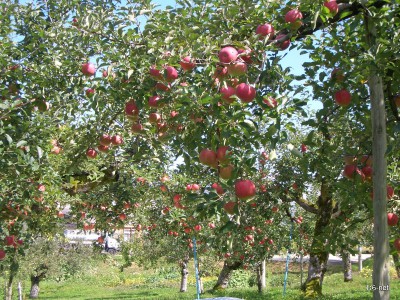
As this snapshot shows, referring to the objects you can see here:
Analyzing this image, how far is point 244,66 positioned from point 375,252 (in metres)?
1.27

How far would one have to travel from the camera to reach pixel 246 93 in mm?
2287

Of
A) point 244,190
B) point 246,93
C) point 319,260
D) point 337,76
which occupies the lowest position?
point 319,260

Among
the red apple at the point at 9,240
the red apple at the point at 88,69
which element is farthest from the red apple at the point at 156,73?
the red apple at the point at 9,240

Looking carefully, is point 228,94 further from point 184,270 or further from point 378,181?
point 184,270

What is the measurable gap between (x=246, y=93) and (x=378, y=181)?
96cm

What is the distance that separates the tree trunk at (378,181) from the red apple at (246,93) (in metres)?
0.76

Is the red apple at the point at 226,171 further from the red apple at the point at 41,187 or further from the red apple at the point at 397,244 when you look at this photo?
the red apple at the point at 41,187

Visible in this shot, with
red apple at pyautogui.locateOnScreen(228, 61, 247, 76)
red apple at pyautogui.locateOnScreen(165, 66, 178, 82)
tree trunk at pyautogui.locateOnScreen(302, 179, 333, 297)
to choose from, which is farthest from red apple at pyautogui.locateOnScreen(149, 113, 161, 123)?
tree trunk at pyautogui.locateOnScreen(302, 179, 333, 297)

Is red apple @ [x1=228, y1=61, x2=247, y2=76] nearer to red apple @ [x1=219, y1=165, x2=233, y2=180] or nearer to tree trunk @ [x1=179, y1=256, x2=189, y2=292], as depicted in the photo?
red apple @ [x1=219, y1=165, x2=233, y2=180]

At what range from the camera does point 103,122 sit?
→ 12.4 feet

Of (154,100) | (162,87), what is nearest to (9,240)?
(154,100)

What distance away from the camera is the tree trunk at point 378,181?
96.3 inches

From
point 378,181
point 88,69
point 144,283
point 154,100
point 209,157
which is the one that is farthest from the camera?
point 144,283

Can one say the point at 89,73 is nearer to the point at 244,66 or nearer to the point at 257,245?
the point at 244,66
